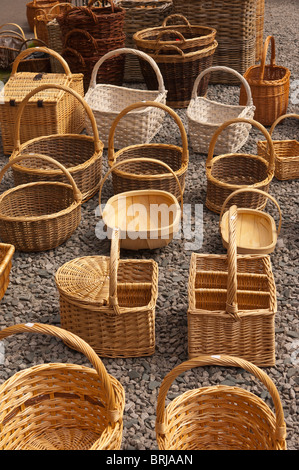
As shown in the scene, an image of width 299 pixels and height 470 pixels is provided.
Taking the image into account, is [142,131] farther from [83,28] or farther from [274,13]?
[274,13]

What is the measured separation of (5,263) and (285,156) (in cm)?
228

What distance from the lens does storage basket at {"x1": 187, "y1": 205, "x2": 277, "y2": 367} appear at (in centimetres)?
238

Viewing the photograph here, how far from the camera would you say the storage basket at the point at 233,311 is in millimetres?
2383

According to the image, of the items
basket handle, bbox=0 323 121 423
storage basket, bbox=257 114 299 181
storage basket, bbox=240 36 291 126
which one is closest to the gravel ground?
storage basket, bbox=257 114 299 181

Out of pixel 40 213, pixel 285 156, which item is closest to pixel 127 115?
pixel 40 213

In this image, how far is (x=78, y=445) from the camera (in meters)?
2.15

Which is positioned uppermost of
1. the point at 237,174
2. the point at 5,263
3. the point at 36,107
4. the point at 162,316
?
the point at 36,107

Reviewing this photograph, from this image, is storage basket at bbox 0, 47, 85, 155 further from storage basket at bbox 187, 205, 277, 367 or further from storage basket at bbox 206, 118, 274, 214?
storage basket at bbox 187, 205, 277, 367

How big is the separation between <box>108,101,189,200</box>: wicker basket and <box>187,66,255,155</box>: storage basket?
0.42 meters

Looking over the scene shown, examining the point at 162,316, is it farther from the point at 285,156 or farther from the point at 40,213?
the point at 285,156

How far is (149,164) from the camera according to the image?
3.88m

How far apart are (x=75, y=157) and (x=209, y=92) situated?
1959 mm

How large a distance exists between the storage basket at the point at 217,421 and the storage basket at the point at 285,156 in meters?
2.14

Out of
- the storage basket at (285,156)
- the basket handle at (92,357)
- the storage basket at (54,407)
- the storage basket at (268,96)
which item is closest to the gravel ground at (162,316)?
the storage basket at (285,156)
